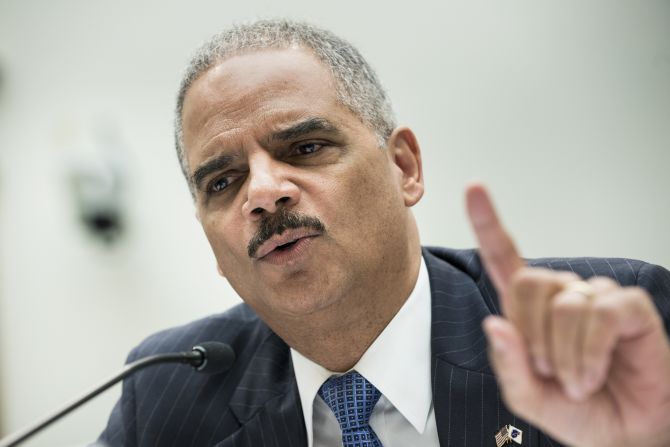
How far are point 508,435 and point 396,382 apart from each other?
0.81ft

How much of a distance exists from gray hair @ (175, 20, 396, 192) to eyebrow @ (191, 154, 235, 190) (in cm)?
17

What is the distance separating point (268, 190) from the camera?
1.10 m

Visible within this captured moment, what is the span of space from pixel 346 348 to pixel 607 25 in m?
1.48

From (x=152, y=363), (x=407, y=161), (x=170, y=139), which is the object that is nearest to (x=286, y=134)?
(x=407, y=161)

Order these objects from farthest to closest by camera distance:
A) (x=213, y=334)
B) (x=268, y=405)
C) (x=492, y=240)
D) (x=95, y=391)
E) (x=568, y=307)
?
1. (x=213, y=334)
2. (x=268, y=405)
3. (x=95, y=391)
4. (x=492, y=240)
5. (x=568, y=307)

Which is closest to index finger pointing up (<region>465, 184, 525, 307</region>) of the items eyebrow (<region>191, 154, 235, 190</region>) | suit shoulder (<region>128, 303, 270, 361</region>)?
eyebrow (<region>191, 154, 235, 190</region>)

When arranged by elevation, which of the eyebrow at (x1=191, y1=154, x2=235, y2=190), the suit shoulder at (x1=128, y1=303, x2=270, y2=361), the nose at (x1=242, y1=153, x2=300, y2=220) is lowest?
the suit shoulder at (x1=128, y1=303, x2=270, y2=361)

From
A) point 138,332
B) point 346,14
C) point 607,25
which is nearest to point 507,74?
point 607,25

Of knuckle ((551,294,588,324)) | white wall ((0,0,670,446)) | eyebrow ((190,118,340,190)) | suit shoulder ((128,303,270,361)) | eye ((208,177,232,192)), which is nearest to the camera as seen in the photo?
knuckle ((551,294,588,324))

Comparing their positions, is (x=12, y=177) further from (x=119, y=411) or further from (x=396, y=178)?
(x=396, y=178)

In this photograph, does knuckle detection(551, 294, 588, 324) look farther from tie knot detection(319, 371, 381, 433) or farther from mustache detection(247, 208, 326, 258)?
tie knot detection(319, 371, 381, 433)

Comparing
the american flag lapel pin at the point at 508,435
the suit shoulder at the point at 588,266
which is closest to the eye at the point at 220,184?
the suit shoulder at the point at 588,266

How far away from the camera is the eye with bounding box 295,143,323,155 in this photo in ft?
3.97

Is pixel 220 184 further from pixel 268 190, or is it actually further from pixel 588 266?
pixel 588 266
